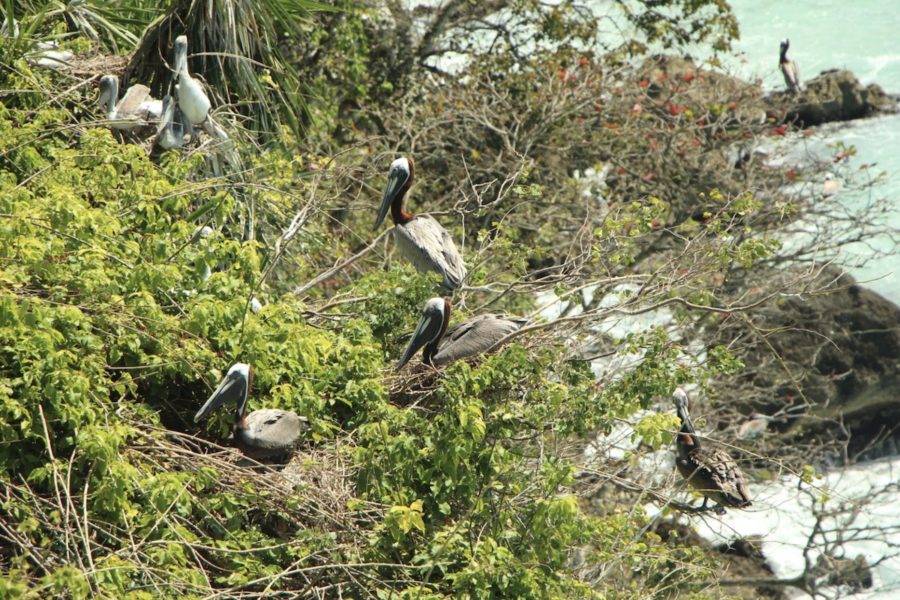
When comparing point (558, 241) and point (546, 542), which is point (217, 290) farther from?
point (558, 241)

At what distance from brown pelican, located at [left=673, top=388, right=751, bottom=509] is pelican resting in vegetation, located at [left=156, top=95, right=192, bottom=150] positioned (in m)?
3.79

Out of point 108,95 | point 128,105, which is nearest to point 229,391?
point 128,105

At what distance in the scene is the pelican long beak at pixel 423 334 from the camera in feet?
19.9

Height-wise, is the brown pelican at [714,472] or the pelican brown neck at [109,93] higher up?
the pelican brown neck at [109,93]

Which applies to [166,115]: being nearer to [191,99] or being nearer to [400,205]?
[191,99]

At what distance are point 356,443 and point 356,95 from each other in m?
7.48

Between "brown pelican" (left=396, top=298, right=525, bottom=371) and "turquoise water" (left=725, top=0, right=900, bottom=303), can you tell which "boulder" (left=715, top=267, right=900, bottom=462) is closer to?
"turquoise water" (left=725, top=0, right=900, bottom=303)

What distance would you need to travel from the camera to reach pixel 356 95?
1246 centimetres

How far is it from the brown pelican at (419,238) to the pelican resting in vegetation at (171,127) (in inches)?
57.0

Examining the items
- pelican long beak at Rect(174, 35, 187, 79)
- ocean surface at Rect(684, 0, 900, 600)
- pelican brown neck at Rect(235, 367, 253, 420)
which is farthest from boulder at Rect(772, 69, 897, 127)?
pelican brown neck at Rect(235, 367, 253, 420)

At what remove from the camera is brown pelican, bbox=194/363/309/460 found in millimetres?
5410

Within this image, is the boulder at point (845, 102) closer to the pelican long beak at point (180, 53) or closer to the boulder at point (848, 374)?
the boulder at point (848, 374)

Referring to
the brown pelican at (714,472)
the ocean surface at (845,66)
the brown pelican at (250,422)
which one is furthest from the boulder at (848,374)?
the brown pelican at (250,422)


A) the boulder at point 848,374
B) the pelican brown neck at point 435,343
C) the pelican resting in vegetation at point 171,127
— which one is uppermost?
the pelican resting in vegetation at point 171,127
